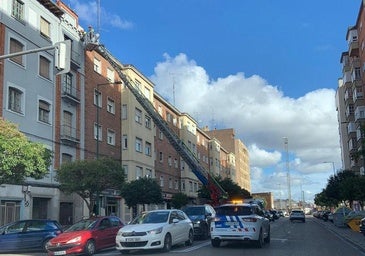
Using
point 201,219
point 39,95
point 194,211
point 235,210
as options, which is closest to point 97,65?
point 39,95

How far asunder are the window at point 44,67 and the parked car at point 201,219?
1435cm

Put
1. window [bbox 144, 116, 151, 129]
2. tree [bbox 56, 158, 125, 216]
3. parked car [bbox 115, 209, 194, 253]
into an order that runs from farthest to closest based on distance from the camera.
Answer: window [bbox 144, 116, 151, 129]
tree [bbox 56, 158, 125, 216]
parked car [bbox 115, 209, 194, 253]

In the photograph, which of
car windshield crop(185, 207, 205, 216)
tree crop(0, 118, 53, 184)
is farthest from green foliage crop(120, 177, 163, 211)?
tree crop(0, 118, 53, 184)

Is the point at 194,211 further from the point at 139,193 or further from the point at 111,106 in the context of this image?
the point at 111,106

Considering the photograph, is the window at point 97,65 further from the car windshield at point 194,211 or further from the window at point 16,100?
the car windshield at point 194,211

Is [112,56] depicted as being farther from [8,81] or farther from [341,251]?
[341,251]

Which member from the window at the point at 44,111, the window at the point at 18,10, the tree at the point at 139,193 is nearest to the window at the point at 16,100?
the window at the point at 44,111

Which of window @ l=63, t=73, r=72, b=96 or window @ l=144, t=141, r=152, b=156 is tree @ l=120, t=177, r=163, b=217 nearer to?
window @ l=63, t=73, r=72, b=96

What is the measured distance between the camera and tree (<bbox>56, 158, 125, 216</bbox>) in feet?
88.6

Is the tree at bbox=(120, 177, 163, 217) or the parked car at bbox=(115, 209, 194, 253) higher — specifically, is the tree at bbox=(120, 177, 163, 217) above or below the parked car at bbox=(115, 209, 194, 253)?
above

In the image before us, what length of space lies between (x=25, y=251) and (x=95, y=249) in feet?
13.2

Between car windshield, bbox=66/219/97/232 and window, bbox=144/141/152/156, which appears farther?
window, bbox=144/141/152/156

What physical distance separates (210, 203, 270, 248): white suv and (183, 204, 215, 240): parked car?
379 cm

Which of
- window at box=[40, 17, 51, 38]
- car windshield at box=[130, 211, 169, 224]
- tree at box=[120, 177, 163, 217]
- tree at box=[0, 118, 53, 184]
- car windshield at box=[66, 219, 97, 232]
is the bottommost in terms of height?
car windshield at box=[66, 219, 97, 232]
